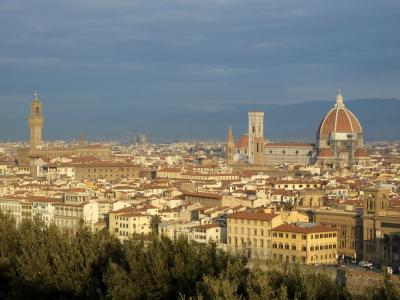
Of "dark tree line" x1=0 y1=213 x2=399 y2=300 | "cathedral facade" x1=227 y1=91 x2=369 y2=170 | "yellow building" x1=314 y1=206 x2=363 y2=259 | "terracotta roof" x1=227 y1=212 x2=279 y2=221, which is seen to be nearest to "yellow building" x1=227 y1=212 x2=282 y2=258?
"terracotta roof" x1=227 y1=212 x2=279 y2=221

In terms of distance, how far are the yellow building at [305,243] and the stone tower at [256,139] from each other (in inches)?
2658

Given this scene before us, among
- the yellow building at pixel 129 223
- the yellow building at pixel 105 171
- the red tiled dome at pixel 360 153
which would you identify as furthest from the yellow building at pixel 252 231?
the red tiled dome at pixel 360 153

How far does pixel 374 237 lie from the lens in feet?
137

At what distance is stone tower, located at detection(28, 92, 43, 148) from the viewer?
11138 cm

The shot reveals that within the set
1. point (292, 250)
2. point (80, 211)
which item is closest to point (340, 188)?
point (80, 211)

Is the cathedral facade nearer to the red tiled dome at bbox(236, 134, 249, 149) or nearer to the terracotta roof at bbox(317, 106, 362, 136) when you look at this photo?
the terracotta roof at bbox(317, 106, 362, 136)

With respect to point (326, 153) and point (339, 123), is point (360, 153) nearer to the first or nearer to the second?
point (326, 153)

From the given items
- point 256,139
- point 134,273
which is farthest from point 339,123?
point 134,273

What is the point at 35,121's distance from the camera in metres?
111

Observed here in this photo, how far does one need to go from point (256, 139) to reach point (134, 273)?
90.8 meters

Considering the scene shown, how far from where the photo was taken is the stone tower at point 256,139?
113m

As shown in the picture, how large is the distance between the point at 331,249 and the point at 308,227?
1.26 metres

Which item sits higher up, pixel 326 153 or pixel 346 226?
pixel 326 153

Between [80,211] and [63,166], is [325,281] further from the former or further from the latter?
[63,166]
